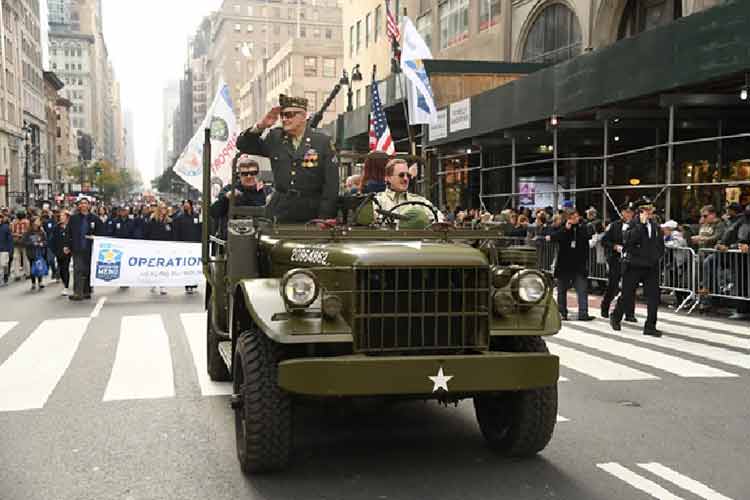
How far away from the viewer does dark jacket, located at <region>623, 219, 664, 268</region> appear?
37.9 ft

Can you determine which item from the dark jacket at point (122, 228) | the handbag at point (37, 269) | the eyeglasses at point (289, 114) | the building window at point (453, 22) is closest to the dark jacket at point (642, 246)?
the eyeglasses at point (289, 114)

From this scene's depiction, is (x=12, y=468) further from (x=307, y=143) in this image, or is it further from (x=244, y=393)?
(x=307, y=143)

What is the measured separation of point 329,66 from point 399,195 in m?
81.5

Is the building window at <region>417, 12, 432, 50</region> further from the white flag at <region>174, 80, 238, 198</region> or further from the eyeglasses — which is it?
the eyeglasses

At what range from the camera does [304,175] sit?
22.7 feet

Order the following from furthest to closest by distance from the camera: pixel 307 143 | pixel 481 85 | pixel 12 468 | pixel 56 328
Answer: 1. pixel 481 85
2. pixel 56 328
3. pixel 307 143
4. pixel 12 468

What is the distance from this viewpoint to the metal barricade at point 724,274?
13.0 meters

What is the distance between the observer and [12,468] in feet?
17.8

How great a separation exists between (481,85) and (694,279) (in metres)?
12.8

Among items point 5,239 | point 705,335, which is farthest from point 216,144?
point 705,335

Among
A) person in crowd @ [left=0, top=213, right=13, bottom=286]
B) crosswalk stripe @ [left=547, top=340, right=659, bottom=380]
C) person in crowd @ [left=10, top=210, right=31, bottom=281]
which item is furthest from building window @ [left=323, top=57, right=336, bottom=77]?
crosswalk stripe @ [left=547, top=340, right=659, bottom=380]

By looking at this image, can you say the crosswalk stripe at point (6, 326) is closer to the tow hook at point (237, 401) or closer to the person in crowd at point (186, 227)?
the person in crowd at point (186, 227)

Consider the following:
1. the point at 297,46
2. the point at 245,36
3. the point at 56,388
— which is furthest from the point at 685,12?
the point at 245,36

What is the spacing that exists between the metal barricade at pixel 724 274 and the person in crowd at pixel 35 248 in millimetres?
13823
